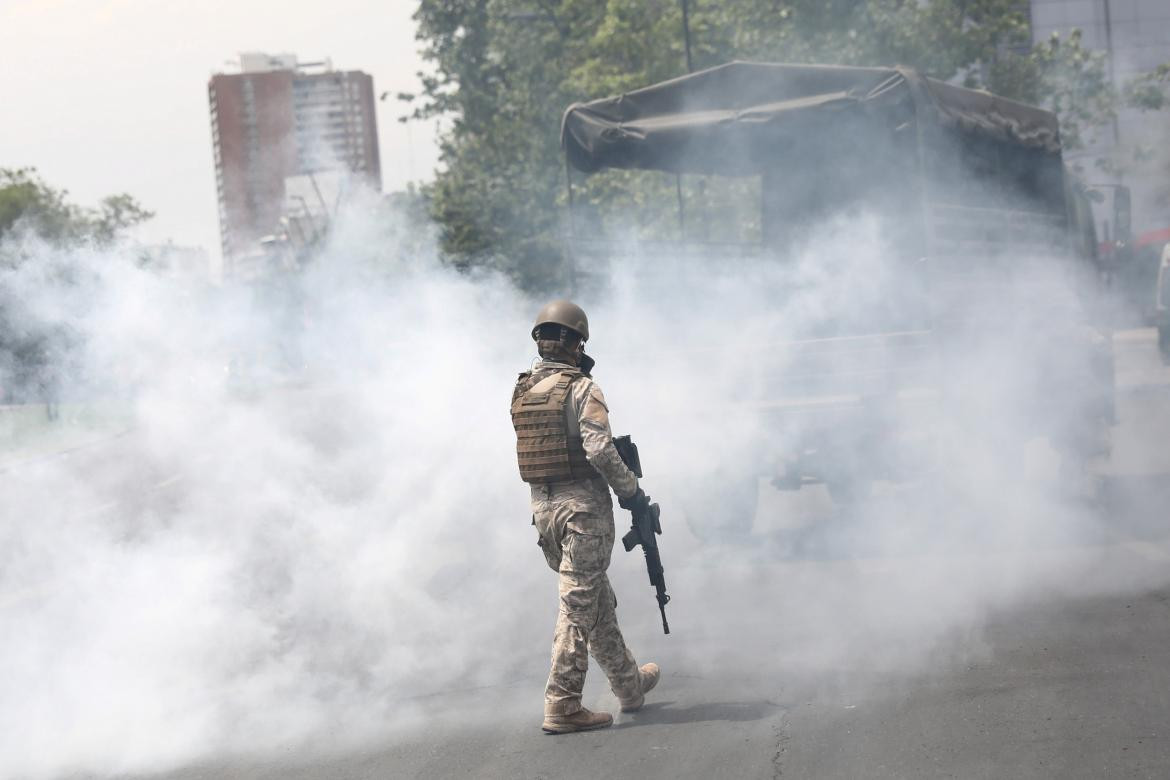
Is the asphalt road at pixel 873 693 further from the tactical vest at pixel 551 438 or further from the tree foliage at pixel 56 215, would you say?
the tree foliage at pixel 56 215

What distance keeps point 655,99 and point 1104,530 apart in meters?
4.07

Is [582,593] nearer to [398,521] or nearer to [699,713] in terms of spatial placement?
[699,713]

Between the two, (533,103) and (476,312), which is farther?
(533,103)

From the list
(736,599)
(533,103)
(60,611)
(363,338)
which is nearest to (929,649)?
(736,599)

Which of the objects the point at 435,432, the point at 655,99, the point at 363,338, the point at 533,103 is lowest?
the point at 435,432

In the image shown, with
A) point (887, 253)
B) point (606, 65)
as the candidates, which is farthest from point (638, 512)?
point (606, 65)

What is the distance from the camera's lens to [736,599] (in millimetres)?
7477

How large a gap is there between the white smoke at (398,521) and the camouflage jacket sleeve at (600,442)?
3.45 feet

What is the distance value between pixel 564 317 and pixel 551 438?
49 cm

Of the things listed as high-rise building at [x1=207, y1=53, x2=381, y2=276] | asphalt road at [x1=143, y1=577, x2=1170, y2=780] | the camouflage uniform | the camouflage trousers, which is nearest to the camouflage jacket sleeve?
the camouflage uniform

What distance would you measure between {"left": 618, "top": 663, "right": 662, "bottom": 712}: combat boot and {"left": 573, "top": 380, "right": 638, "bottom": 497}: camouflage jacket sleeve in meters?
0.75

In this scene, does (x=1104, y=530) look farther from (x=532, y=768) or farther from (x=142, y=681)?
(x=142, y=681)

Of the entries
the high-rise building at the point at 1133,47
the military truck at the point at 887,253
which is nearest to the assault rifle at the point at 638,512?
the military truck at the point at 887,253

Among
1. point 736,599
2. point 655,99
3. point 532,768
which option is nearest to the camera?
point 532,768
